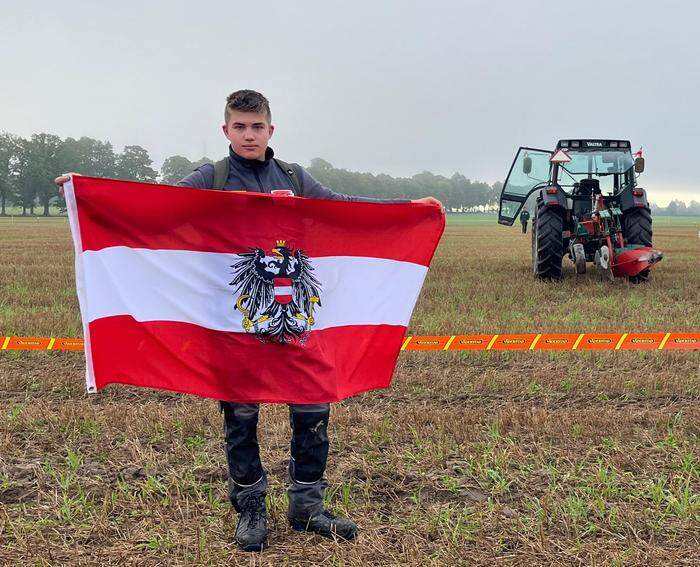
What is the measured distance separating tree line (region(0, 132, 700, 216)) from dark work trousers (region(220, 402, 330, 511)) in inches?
2264

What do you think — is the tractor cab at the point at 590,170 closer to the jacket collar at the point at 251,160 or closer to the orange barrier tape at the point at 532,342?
the orange barrier tape at the point at 532,342

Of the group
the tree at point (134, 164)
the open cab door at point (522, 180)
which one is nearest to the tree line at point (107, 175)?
the tree at point (134, 164)

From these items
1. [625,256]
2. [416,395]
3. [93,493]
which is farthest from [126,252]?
[625,256]

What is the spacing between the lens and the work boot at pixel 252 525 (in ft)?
9.18

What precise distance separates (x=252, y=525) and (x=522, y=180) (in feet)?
34.7

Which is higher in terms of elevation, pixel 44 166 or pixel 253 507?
pixel 44 166

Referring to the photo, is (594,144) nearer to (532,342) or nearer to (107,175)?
(532,342)

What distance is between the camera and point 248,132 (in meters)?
2.82

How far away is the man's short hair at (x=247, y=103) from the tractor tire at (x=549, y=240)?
847cm

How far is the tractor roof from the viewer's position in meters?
11.1

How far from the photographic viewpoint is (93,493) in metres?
3.32

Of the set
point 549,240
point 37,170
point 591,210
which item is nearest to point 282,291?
point 549,240

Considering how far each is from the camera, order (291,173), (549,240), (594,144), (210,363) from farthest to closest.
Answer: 1. (594,144)
2. (549,240)
3. (291,173)
4. (210,363)

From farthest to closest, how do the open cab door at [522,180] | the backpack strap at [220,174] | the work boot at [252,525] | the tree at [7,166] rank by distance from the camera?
the tree at [7,166] → the open cab door at [522,180] → the backpack strap at [220,174] → the work boot at [252,525]
